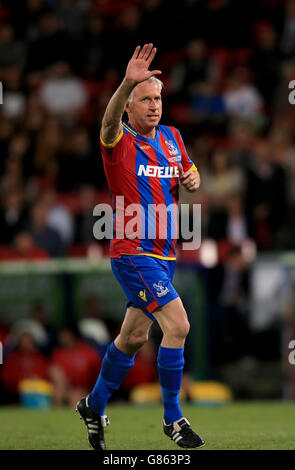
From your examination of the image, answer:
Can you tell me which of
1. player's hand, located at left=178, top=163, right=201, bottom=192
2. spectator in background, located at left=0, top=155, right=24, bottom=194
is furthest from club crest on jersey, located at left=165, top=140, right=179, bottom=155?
spectator in background, located at left=0, top=155, right=24, bottom=194

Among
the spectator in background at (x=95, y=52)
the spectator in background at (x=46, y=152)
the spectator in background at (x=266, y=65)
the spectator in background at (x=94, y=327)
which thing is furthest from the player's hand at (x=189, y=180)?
the spectator in background at (x=95, y=52)

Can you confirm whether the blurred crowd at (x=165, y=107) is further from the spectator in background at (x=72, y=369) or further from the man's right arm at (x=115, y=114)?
the man's right arm at (x=115, y=114)

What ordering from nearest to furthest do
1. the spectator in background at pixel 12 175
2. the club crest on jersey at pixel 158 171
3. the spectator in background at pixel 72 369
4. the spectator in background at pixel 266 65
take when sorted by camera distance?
the club crest on jersey at pixel 158 171 < the spectator in background at pixel 72 369 < the spectator in background at pixel 12 175 < the spectator in background at pixel 266 65

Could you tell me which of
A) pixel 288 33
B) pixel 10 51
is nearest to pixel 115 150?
pixel 288 33

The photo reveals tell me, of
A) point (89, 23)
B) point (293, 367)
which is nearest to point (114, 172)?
point (293, 367)

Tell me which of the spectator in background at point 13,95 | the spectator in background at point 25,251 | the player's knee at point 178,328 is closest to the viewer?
the player's knee at point 178,328

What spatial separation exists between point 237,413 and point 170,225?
3785 mm

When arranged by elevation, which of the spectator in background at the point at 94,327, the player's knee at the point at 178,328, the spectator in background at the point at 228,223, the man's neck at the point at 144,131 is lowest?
the spectator in background at the point at 94,327

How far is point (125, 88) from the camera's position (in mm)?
5930

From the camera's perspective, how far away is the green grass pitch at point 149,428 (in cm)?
659

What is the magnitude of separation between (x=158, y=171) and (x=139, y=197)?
23 centimetres

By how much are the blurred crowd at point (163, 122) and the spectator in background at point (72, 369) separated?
15 millimetres

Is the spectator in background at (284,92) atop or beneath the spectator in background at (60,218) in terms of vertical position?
atop

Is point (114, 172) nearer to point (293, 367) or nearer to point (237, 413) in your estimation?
point (237, 413)
